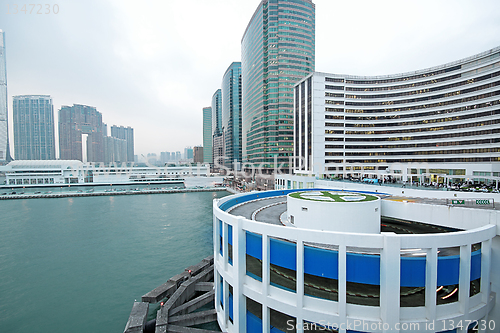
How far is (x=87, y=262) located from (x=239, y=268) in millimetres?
29579

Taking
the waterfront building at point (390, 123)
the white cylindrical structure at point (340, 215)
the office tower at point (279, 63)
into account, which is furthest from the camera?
the office tower at point (279, 63)

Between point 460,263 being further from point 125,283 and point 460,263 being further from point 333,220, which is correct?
point 125,283

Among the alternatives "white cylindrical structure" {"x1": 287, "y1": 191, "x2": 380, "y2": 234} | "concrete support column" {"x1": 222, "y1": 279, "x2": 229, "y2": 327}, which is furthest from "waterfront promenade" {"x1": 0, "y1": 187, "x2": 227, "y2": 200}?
"white cylindrical structure" {"x1": 287, "y1": 191, "x2": 380, "y2": 234}

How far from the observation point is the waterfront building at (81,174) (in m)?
119

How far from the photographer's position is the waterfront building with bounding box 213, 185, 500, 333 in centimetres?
1095

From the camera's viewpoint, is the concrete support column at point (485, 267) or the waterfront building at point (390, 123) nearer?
the concrete support column at point (485, 267)

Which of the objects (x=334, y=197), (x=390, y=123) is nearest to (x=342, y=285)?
(x=334, y=197)

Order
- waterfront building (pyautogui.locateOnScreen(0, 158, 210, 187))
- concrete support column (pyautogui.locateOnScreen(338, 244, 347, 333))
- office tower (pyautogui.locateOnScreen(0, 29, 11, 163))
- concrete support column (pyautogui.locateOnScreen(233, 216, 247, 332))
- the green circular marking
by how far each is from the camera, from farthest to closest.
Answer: office tower (pyautogui.locateOnScreen(0, 29, 11, 163)), waterfront building (pyautogui.locateOnScreen(0, 158, 210, 187)), the green circular marking, concrete support column (pyautogui.locateOnScreen(233, 216, 247, 332)), concrete support column (pyautogui.locateOnScreen(338, 244, 347, 333))

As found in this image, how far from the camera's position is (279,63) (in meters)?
100

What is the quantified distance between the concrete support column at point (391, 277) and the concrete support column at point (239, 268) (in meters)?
7.69

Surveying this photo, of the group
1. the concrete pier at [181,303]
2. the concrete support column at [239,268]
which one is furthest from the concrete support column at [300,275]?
the concrete pier at [181,303]

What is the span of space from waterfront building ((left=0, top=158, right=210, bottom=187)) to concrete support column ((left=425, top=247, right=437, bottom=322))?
5157 inches

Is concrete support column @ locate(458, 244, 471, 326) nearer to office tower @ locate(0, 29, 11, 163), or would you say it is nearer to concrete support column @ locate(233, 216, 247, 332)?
concrete support column @ locate(233, 216, 247, 332)

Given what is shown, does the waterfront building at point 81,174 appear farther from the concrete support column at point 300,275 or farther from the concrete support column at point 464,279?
the concrete support column at point 464,279
